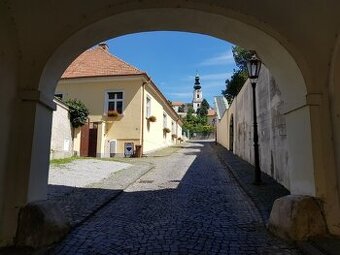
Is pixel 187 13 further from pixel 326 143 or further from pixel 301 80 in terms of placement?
pixel 326 143

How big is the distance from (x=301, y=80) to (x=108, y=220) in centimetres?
363

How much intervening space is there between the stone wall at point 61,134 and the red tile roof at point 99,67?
5.70 meters

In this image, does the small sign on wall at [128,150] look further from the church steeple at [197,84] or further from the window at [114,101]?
the church steeple at [197,84]

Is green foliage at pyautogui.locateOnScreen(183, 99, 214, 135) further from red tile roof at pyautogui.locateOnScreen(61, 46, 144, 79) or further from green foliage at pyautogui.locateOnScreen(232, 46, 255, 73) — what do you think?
red tile roof at pyautogui.locateOnScreen(61, 46, 144, 79)

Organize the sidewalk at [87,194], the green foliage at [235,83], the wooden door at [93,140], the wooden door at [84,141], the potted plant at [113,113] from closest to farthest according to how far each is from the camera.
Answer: the sidewalk at [87,194] → the wooden door at [84,141] → the wooden door at [93,140] → the potted plant at [113,113] → the green foliage at [235,83]

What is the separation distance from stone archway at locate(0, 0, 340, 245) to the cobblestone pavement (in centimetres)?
88

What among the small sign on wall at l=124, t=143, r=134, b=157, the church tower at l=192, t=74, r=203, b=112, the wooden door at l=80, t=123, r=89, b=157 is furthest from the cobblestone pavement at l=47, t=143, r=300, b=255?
the church tower at l=192, t=74, r=203, b=112

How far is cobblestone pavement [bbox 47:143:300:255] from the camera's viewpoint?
14.0 ft

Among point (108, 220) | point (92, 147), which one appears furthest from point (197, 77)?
point (108, 220)

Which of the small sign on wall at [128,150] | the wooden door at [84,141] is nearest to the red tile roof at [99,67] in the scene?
the wooden door at [84,141]

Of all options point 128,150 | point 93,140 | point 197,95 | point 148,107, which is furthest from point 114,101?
point 197,95

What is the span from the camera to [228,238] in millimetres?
4680

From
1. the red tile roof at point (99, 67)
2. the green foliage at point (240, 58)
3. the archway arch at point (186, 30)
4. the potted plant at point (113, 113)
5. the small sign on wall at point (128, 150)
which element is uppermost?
the green foliage at point (240, 58)

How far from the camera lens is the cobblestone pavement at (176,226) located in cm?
425
